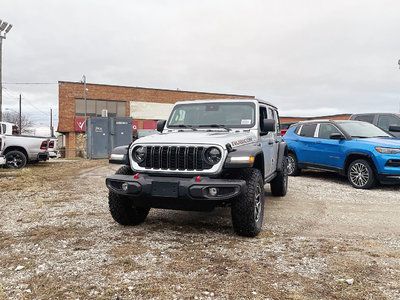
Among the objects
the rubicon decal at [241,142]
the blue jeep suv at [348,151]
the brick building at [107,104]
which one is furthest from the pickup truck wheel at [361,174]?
the brick building at [107,104]

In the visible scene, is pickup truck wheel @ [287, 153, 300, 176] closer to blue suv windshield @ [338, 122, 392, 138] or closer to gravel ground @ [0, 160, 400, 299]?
blue suv windshield @ [338, 122, 392, 138]

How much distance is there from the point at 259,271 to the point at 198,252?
755 millimetres

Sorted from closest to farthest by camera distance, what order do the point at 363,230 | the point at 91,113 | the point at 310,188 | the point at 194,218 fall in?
the point at 363,230 < the point at 194,218 < the point at 310,188 < the point at 91,113

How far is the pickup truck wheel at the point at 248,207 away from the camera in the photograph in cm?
389

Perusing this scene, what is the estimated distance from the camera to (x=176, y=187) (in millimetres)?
3820

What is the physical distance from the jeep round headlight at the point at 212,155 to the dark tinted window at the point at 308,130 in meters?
6.17

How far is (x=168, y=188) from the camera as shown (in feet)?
12.7

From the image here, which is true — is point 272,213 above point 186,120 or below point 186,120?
below

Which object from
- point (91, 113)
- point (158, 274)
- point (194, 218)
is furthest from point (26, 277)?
point (91, 113)

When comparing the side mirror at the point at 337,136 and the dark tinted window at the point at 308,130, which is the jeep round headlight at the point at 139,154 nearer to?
the side mirror at the point at 337,136

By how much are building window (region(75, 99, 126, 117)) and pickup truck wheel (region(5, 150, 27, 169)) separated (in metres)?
22.4

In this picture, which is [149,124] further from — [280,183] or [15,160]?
[280,183]

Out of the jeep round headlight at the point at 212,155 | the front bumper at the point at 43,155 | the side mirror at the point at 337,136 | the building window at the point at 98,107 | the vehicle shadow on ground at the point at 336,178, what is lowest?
the vehicle shadow on ground at the point at 336,178

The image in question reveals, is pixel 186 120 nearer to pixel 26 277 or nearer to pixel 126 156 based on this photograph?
pixel 126 156
